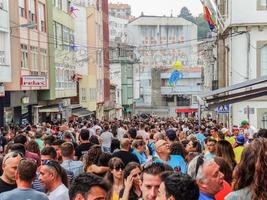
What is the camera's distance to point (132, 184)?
21.1 feet

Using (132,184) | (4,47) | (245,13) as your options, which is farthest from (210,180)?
(245,13)

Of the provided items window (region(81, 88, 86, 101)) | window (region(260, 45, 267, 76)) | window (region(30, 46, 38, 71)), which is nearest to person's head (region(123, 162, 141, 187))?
window (region(260, 45, 267, 76))

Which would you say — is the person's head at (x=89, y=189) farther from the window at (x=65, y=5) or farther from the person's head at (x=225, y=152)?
the window at (x=65, y=5)

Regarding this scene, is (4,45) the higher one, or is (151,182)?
(4,45)

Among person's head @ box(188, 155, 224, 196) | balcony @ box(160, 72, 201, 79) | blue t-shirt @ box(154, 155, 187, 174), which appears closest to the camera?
person's head @ box(188, 155, 224, 196)

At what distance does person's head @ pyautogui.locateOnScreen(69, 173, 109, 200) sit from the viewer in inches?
185

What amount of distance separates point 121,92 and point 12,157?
233ft

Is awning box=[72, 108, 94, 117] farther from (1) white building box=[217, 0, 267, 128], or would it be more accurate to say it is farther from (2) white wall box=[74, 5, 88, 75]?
(1) white building box=[217, 0, 267, 128]

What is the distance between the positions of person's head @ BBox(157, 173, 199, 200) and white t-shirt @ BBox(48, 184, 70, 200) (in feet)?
8.74

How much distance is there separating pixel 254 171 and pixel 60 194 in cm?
269

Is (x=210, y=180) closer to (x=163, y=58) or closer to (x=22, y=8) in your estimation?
(x=22, y=8)

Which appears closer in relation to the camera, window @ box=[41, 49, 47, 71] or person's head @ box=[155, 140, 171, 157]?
person's head @ box=[155, 140, 171, 157]

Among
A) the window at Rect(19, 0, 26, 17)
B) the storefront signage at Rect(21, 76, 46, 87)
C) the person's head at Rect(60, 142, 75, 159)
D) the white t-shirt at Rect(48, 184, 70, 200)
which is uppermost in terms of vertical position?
the window at Rect(19, 0, 26, 17)

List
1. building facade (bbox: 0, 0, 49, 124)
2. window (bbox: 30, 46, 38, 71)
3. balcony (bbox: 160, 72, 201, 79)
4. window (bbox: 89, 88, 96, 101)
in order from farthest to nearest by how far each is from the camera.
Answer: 1. balcony (bbox: 160, 72, 201, 79)
2. window (bbox: 89, 88, 96, 101)
3. window (bbox: 30, 46, 38, 71)
4. building facade (bbox: 0, 0, 49, 124)
